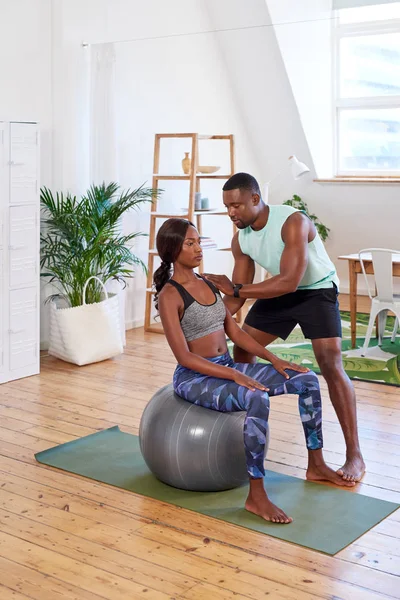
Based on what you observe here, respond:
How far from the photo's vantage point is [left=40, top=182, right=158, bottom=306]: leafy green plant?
5043 millimetres

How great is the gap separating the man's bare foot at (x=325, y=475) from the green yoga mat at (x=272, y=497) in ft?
0.14

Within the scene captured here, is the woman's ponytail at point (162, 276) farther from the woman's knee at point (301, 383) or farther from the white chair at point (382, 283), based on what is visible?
the white chair at point (382, 283)

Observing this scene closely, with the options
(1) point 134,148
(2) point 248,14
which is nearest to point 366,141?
(2) point 248,14

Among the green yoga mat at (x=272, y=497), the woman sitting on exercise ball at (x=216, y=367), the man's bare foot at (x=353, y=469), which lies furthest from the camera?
the man's bare foot at (x=353, y=469)

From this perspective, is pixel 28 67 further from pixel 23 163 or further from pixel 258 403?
pixel 258 403

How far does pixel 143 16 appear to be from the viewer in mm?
6012

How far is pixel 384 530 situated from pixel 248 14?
4.65 metres

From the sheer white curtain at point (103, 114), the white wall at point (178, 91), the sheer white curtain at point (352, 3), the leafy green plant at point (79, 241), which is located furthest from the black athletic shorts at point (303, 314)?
the sheer white curtain at point (352, 3)

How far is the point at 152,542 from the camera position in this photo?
2.74m

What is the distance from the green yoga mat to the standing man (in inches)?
9.7

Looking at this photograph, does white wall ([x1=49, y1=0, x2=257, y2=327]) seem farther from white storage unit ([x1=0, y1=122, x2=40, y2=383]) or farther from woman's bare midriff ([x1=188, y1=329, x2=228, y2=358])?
woman's bare midriff ([x1=188, y1=329, x2=228, y2=358])

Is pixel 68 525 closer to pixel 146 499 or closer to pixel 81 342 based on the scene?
pixel 146 499

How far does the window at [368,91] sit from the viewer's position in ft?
22.8

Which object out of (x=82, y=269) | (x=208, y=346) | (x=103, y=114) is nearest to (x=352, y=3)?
(x=103, y=114)
